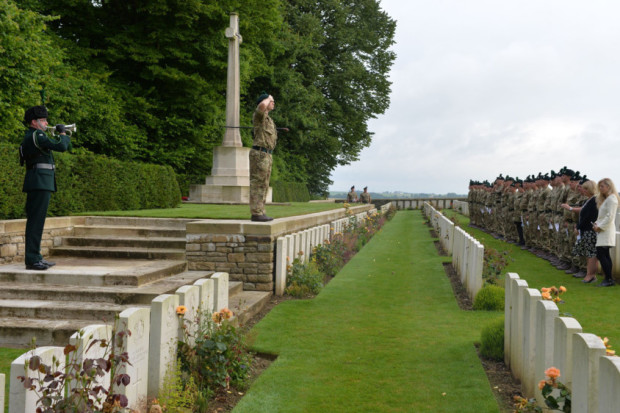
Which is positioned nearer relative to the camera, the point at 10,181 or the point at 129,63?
the point at 10,181

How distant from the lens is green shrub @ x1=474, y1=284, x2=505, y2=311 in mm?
8055

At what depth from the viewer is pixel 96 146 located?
20141 millimetres

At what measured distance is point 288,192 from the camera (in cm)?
2850

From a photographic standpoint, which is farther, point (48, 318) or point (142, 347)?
point (48, 318)

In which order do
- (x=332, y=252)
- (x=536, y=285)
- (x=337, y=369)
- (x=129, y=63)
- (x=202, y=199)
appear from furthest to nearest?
(x=129, y=63)
(x=202, y=199)
(x=332, y=252)
(x=536, y=285)
(x=337, y=369)

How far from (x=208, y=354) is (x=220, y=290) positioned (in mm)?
842

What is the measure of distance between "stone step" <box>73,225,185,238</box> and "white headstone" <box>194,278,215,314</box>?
482 centimetres

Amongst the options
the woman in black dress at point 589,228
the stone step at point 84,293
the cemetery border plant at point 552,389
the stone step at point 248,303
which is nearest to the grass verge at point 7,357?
the stone step at point 84,293

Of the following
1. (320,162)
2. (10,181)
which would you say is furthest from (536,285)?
(320,162)

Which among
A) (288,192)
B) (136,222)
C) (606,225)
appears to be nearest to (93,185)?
(136,222)

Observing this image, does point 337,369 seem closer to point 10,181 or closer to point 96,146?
point 10,181

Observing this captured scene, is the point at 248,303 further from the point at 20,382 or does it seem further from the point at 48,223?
the point at 20,382

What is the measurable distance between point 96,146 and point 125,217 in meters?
10.9

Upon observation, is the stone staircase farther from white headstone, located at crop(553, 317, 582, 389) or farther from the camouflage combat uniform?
white headstone, located at crop(553, 317, 582, 389)
